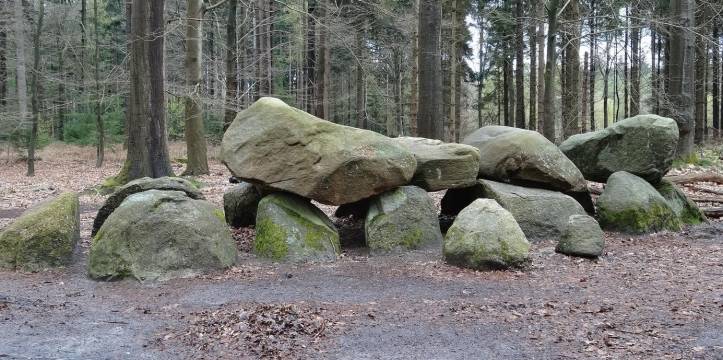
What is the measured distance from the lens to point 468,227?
6656mm

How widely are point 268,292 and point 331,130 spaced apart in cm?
272

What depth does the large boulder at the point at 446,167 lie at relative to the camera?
8.09m

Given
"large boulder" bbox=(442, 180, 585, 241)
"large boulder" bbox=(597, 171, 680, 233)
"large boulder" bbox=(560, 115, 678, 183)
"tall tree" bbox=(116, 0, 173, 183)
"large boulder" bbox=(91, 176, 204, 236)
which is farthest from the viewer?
"tall tree" bbox=(116, 0, 173, 183)

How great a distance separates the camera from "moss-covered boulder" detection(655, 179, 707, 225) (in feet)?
29.2

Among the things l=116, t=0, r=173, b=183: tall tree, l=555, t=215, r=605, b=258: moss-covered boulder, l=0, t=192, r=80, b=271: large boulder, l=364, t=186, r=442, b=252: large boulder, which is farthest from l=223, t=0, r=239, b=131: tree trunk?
l=555, t=215, r=605, b=258: moss-covered boulder

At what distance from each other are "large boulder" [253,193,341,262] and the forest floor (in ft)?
0.74

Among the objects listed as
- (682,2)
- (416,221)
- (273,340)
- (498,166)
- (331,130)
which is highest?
(682,2)

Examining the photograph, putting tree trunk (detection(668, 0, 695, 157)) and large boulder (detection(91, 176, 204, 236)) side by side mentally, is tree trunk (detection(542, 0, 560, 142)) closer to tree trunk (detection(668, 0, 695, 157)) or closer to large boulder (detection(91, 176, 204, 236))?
tree trunk (detection(668, 0, 695, 157))

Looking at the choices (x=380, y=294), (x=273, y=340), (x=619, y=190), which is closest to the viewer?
(x=273, y=340)

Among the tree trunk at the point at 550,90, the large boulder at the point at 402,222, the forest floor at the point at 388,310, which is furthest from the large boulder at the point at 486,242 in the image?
the tree trunk at the point at 550,90

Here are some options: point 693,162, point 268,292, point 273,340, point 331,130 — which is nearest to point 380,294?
point 268,292

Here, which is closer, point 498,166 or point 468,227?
point 468,227

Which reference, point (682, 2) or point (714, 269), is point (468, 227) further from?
point (682, 2)

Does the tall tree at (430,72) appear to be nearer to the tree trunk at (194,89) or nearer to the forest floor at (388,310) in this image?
the forest floor at (388,310)
